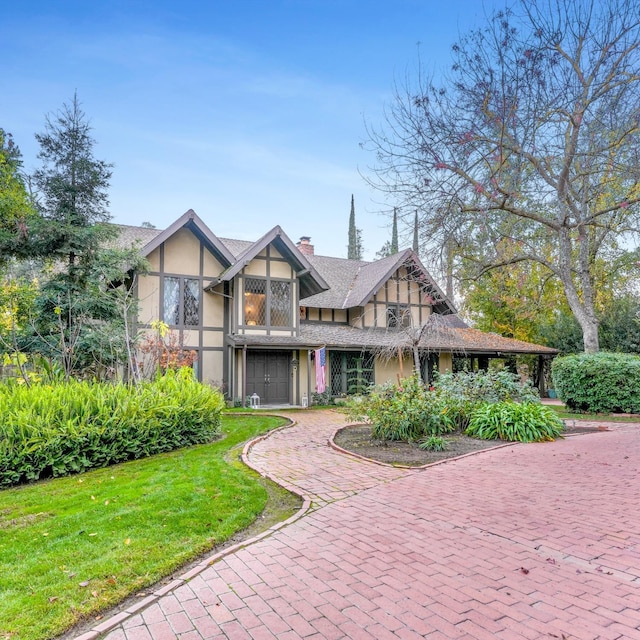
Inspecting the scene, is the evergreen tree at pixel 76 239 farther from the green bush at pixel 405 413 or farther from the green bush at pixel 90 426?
the green bush at pixel 405 413

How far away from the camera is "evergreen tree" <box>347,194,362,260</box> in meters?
41.4

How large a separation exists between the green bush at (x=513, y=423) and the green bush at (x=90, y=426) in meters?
5.95

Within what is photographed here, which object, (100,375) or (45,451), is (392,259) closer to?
(100,375)

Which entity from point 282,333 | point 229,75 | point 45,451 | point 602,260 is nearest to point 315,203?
point 282,333

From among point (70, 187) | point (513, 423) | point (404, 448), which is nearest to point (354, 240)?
point (70, 187)

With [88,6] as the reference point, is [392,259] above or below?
below

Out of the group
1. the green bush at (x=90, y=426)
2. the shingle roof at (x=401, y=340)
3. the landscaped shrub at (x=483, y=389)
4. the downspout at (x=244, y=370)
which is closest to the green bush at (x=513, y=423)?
the landscaped shrub at (x=483, y=389)

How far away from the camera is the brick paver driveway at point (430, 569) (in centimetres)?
275

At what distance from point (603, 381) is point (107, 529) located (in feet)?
49.7

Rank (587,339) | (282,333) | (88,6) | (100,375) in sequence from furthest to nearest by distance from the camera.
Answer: (282,333) → (587,339) → (100,375) → (88,6)

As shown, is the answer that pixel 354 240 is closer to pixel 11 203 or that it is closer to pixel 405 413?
pixel 11 203

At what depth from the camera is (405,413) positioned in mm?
9172

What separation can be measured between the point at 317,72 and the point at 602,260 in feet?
58.1

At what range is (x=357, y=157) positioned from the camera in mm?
10773
